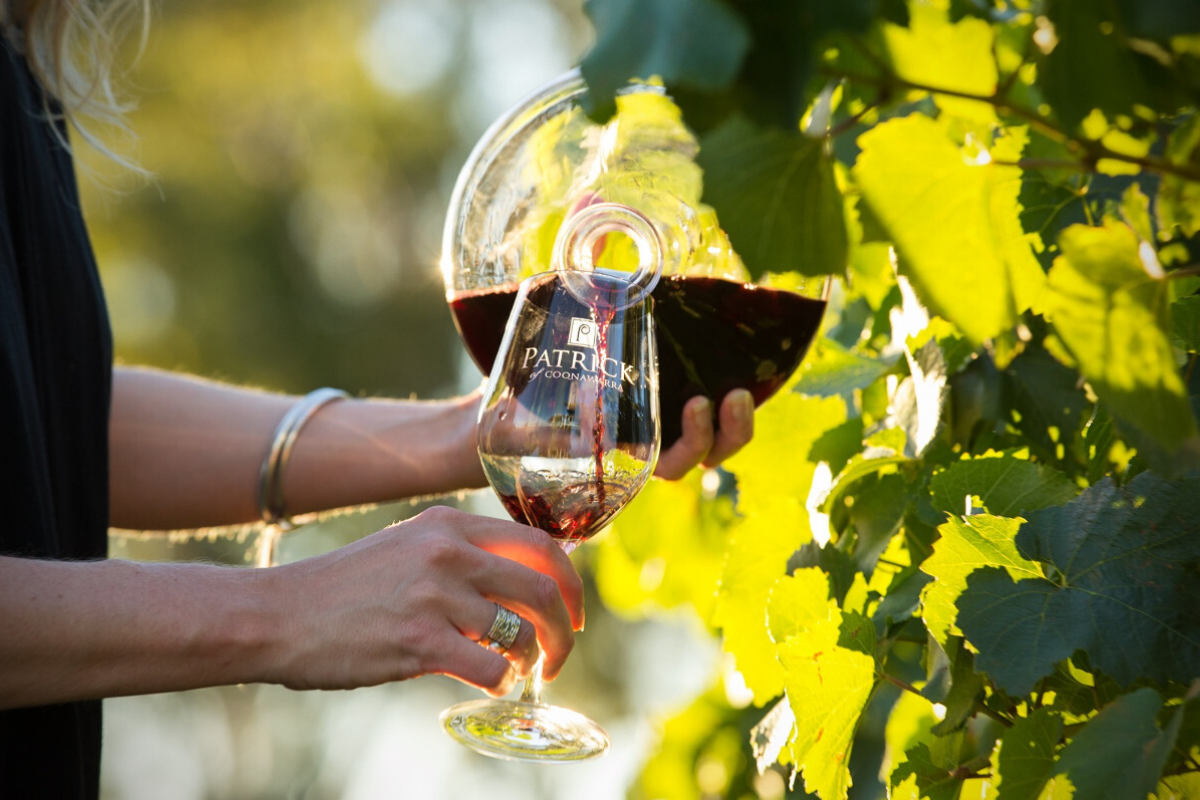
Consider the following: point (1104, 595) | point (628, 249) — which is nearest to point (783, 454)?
point (628, 249)

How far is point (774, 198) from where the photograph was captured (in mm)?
604

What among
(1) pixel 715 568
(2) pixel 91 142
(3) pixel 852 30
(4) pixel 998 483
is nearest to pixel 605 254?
(4) pixel 998 483

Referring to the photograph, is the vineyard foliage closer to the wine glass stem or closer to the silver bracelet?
the wine glass stem

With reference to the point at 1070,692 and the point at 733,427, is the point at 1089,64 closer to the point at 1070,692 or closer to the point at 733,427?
the point at 1070,692

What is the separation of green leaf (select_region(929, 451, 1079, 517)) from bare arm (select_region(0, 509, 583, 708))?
30 cm

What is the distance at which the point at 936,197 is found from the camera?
615 millimetres

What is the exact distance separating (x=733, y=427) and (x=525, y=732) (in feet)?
1.26

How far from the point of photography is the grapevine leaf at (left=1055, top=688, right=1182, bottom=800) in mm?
596

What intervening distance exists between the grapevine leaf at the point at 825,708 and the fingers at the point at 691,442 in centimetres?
34

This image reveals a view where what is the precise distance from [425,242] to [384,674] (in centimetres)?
678

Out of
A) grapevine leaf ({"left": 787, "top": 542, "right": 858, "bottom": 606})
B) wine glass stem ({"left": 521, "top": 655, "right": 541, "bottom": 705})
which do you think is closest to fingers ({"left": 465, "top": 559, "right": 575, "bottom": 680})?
wine glass stem ({"left": 521, "top": 655, "right": 541, "bottom": 705})

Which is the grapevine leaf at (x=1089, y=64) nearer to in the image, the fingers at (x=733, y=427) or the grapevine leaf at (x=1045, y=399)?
the grapevine leaf at (x=1045, y=399)

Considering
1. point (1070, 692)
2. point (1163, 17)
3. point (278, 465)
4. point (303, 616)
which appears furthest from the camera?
point (278, 465)

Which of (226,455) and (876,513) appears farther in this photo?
(226,455)
